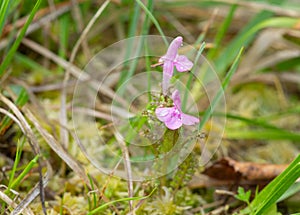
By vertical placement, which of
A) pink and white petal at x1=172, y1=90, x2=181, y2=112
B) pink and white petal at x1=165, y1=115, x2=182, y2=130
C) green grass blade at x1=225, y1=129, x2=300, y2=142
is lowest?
green grass blade at x1=225, y1=129, x2=300, y2=142

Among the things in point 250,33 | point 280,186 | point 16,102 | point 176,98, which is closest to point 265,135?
point 250,33

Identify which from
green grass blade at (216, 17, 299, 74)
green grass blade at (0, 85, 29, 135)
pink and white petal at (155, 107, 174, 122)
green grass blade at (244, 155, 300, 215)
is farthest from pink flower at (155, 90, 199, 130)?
green grass blade at (216, 17, 299, 74)

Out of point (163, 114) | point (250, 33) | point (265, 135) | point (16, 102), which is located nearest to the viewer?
point (163, 114)

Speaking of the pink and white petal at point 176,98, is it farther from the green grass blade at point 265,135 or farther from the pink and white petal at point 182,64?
the green grass blade at point 265,135

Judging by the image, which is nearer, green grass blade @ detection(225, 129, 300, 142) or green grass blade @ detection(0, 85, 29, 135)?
green grass blade @ detection(0, 85, 29, 135)

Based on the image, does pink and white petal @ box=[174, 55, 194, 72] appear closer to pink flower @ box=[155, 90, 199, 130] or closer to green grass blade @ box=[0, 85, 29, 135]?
pink flower @ box=[155, 90, 199, 130]

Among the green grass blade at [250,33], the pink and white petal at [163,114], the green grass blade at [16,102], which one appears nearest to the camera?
the pink and white petal at [163,114]

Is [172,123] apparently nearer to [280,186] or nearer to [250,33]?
[280,186]

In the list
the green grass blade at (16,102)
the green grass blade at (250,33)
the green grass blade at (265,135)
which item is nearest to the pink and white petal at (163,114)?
the green grass blade at (16,102)

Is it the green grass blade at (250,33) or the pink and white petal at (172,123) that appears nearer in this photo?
the pink and white petal at (172,123)

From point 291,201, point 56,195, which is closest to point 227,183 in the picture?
point 291,201

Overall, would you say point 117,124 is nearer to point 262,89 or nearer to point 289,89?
point 262,89
